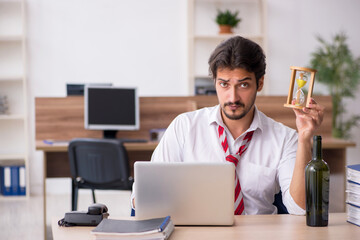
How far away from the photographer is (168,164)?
65.6 inches

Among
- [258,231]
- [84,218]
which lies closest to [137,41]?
[84,218]

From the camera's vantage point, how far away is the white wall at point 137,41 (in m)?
5.99

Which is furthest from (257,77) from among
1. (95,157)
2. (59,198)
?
(59,198)

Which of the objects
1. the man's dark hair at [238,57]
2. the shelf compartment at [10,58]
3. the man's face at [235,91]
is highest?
the shelf compartment at [10,58]

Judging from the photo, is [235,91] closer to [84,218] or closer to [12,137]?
[84,218]

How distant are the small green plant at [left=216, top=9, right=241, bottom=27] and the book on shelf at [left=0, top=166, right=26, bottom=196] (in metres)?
2.52

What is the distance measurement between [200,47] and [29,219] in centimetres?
267

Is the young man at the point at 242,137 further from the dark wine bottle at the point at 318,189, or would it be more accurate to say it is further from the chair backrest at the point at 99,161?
the chair backrest at the point at 99,161

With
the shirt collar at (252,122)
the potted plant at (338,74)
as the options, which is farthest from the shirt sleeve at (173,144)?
the potted plant at (338,74)

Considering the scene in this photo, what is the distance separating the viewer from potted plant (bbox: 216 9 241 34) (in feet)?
19.6

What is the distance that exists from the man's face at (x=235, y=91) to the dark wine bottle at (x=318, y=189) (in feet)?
1.46

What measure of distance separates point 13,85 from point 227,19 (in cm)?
234

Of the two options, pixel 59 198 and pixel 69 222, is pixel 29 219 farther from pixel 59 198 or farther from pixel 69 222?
pixel 69 222

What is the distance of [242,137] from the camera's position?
2.20m
